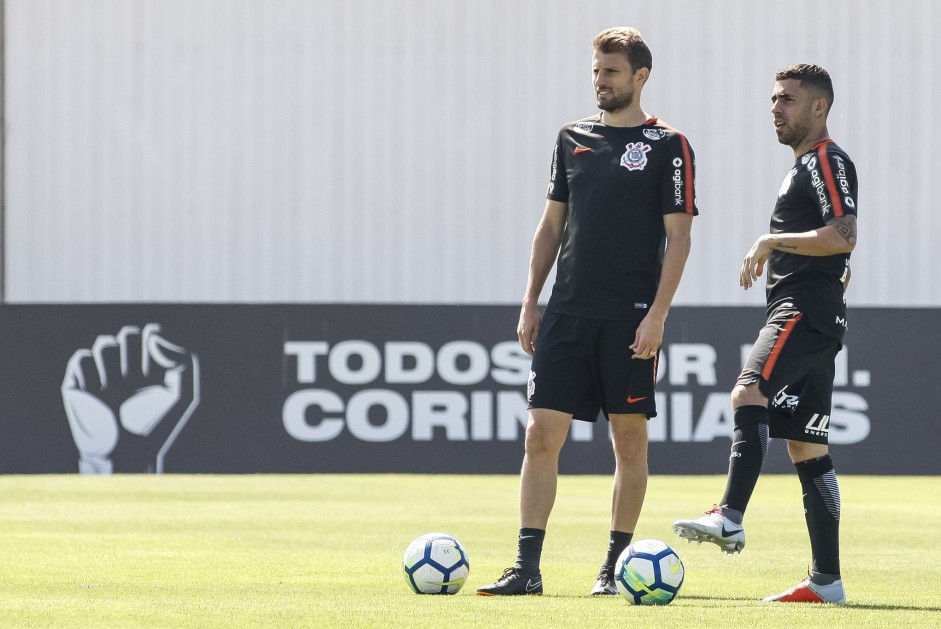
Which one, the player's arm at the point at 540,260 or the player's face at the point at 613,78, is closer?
the player's face at the point at 613,78

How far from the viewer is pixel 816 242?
18.6 ft

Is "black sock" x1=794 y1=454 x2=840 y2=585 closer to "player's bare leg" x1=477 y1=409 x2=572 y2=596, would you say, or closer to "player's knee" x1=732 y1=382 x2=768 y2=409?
"player's knee" x1=732 y1=382 x2=768 y2=409

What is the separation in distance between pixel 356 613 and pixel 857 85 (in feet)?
51.1

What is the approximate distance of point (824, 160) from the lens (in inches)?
229

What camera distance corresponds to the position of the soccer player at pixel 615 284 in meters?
5.90

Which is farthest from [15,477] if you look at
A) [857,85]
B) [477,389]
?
[857,85]

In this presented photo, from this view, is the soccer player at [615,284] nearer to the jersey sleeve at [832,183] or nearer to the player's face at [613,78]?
the player's face at [613,78]

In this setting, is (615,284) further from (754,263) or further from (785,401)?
(785,401)

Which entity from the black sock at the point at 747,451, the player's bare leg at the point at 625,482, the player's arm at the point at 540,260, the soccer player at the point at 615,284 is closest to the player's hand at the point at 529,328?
the player's arm at the point at 540,260

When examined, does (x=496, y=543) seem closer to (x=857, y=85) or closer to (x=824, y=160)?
(x=824, y=160)

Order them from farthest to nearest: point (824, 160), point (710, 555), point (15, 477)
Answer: point (15, 477) < point (710, 555) < point (824, 160)

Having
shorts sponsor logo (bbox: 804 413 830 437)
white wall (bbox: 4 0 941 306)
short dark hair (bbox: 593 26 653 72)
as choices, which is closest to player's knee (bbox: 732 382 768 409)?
shorts sponsor logo (bbox: 804 413 830 437)

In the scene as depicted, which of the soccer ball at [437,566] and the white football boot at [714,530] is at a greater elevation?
the white football boot at [714,530]

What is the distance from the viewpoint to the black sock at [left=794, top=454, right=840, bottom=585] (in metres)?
5.82
